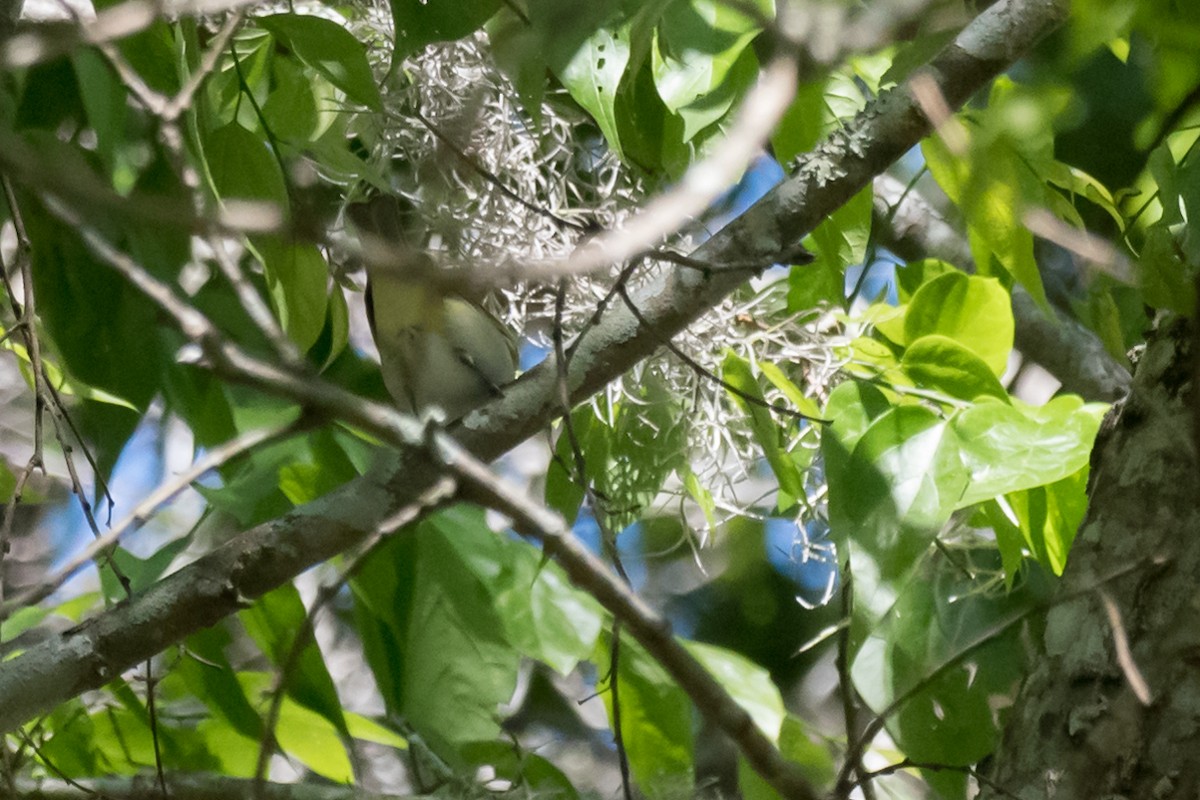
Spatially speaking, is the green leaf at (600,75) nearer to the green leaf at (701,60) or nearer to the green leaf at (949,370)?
the green leaf at (701,60)

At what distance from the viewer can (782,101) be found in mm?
567

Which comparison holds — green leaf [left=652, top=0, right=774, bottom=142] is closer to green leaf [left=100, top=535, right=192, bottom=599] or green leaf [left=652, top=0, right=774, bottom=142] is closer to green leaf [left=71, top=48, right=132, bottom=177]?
green leaf [left=71, top=48, right=132, bottom=177]

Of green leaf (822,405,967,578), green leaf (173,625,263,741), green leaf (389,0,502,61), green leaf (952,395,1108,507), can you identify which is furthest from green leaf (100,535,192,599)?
green leaf (952,395,1108,507)

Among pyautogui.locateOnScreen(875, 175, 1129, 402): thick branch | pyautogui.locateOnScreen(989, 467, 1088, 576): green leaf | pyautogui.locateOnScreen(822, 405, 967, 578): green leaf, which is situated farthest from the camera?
pyautogui.locateOnScreen(875, 175, 1129, 402): thick branch

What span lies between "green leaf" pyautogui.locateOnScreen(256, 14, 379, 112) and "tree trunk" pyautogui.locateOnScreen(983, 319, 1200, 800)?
32.9 inches

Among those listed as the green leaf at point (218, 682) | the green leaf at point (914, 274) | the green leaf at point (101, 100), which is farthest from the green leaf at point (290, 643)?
the green leaf at point (914, 274)

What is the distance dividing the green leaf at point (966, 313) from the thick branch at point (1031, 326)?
1.95ft

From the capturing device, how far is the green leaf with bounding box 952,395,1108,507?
1.30 metres

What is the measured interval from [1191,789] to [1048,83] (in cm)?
78

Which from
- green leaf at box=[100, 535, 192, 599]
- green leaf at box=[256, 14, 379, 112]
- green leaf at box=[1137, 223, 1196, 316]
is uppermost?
green leaf at box=[256, 14, 379, 112]

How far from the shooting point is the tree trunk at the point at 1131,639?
3.93 ft

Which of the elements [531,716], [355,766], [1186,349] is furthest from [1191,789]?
[531,716]

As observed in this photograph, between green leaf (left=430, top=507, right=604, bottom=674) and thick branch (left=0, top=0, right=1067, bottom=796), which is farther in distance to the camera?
green leaf (left=430, top=507, right=604, bottom=674)

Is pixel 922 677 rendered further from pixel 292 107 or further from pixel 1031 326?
pixel 1031 326
